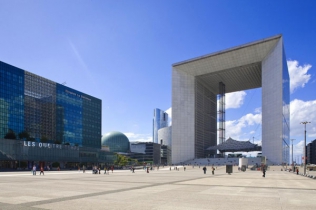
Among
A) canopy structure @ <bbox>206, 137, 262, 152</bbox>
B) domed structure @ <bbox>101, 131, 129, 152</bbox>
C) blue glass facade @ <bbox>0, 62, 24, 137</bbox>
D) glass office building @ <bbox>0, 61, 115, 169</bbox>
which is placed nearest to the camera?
blue glass facade @ <bbox>0, 62, 24, 137</bbox>

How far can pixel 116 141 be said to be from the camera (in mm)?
190500

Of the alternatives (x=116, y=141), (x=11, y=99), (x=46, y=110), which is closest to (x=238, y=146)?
(x=116, y=141)

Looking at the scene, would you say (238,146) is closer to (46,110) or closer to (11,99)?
(46,110)

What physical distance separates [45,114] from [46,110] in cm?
163

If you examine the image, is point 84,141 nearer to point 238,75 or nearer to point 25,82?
point 25,82

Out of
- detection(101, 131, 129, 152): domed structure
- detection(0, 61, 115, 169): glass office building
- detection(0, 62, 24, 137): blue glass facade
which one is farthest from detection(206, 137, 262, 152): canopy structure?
detection(0, 62, 24, 137): blue glass facade

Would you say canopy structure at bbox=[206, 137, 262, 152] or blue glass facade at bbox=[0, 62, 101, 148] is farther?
canopy structure at bbox=[206, 137, 262, 152]

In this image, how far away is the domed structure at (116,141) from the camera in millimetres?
189075

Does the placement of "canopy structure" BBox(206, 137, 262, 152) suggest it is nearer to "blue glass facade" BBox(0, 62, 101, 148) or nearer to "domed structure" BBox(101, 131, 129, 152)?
"blue glass facade" BBox(0, 62, 101, 148)

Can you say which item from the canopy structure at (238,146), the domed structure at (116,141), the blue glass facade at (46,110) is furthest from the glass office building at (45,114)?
the canopy structure at (238,146)

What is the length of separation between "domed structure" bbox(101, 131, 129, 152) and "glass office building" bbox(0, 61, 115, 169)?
4350cm

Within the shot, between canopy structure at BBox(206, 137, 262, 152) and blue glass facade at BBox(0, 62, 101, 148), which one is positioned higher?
blue glass facade at BBox(0, 62, 101, 148)

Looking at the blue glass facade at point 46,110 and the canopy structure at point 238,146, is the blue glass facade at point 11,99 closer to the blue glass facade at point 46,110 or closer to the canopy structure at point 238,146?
the blue glass facade at point 46,110

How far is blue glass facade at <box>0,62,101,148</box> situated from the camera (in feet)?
313
